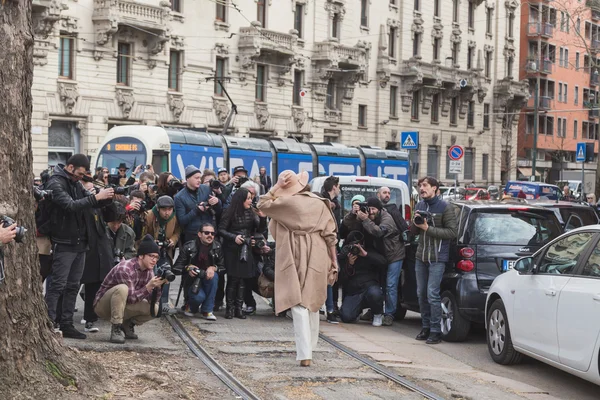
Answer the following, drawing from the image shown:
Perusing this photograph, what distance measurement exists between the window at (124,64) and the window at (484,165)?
34.2 m

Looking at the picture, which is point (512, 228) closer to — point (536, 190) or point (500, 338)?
point (500, 338)

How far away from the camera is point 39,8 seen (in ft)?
121

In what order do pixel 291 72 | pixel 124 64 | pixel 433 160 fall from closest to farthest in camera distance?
1. pixel 124 64
2. pixel 291 72
3. pixel 433 160

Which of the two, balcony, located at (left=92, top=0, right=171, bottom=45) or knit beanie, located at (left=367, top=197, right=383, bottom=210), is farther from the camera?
balcony, located at (left=92, top=0, right=171, bottom=45)

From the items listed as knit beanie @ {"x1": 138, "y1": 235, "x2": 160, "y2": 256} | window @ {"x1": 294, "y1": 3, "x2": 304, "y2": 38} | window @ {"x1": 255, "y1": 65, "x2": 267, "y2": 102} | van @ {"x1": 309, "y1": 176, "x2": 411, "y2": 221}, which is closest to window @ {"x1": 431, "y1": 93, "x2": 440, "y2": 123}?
window @ {"x1": 294, "y1": 3, "x2": 304, "y2": 38}

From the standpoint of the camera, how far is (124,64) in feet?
138

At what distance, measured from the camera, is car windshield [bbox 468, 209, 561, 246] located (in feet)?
38.3

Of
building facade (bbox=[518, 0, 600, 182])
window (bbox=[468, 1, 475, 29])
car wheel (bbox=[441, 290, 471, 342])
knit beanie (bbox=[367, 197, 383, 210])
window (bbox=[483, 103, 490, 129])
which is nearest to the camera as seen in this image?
car wheel (bbox=[441, 290, 471, 342])

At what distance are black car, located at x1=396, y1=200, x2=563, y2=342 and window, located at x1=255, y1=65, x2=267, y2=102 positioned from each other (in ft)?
124

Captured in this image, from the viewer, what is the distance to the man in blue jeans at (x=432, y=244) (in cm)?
1136

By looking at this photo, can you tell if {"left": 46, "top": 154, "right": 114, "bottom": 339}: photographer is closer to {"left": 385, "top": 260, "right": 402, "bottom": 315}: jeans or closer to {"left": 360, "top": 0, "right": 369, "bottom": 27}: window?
{"left": 385, "top": 260, "right": 402, "bottom": 315}: jeans

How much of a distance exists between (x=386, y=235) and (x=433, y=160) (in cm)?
5185

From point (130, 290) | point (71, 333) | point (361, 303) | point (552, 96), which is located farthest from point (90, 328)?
point (552, 96)

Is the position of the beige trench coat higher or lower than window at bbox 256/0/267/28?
lower
